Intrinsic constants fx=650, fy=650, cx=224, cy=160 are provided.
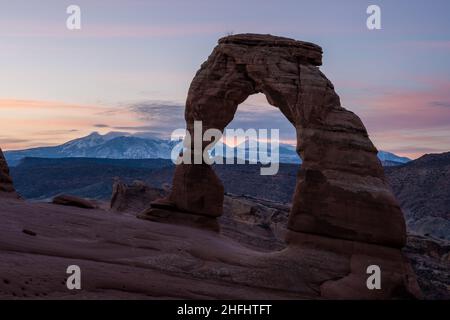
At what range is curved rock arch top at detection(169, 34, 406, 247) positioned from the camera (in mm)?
18234

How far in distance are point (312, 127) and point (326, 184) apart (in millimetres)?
1867

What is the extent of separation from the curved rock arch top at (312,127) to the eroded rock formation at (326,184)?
28 millimetres

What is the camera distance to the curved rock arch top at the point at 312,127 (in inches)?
718

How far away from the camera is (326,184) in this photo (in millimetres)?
18672

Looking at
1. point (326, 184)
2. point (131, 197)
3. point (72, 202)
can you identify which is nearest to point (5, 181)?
point (72, 202)

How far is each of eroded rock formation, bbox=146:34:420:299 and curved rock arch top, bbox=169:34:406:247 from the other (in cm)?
3

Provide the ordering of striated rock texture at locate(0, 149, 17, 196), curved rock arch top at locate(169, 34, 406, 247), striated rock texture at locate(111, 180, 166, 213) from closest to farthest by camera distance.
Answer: curved rock arch top at locate(169, 34, 406, 247) < striated rock texture at locate(0, 149, 17, 196) < striated rock texture at locate(111, 180, 166, 213)

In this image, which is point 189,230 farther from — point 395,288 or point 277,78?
point 395,288

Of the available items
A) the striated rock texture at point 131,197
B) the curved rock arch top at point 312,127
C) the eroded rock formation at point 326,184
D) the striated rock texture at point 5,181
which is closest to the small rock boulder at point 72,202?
the striated rock texture at point 5,181

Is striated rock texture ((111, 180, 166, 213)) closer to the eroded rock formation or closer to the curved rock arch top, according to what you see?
the curved rock arch top

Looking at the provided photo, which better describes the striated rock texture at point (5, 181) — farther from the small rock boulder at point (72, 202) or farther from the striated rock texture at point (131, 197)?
the striated rock texture at point (131, 197)

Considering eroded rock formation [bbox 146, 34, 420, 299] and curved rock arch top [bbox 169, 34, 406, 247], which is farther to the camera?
curved rock arch top [bbox 169, 34, 406, 247]

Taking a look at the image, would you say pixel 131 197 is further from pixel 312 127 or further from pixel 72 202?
pixel 312 127

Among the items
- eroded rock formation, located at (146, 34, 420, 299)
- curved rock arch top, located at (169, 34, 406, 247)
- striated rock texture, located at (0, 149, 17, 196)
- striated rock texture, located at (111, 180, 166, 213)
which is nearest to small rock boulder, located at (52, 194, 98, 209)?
striated rock texture, located at (0, 149, 17, 196)
